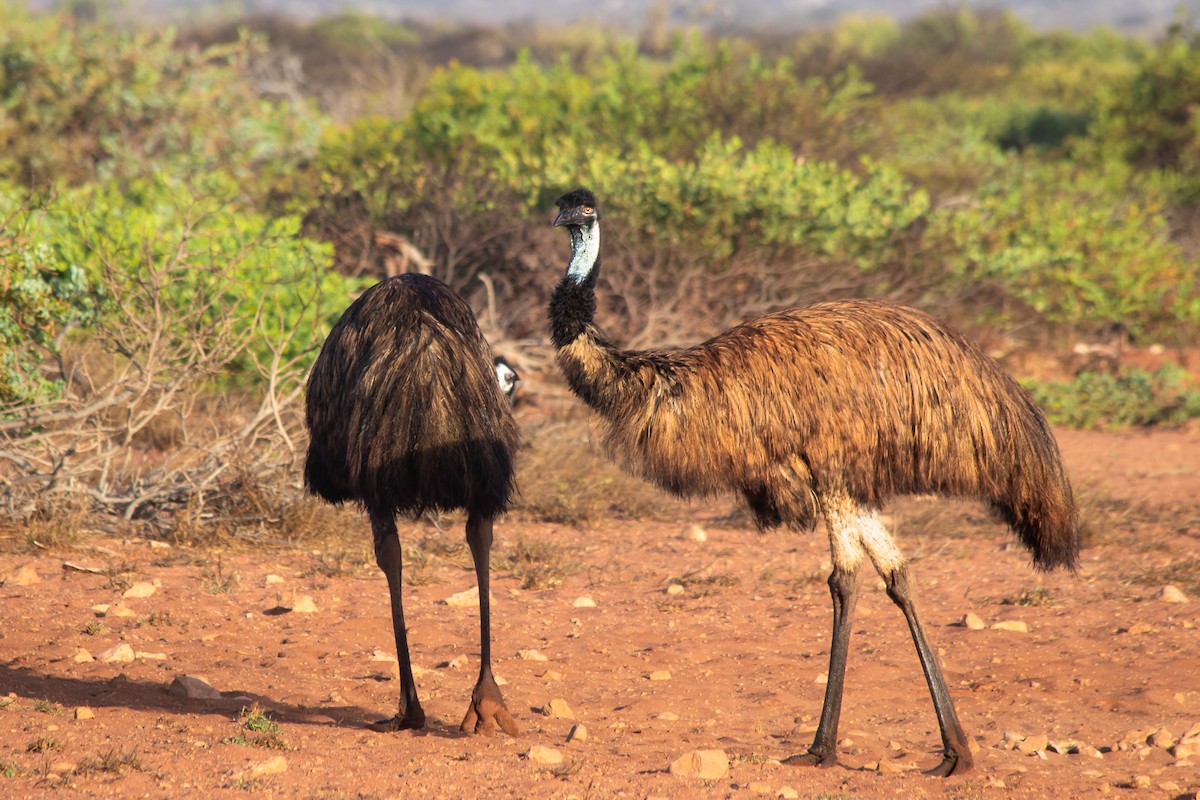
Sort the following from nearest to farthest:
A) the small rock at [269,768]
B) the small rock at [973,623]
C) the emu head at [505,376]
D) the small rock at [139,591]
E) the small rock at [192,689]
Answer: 1. the small rock at [269,768]
2. the small rock at [192,689]
3. the emu head at [505,376]
4. the small rock at [139,591]
5. the small rock at [973,623]

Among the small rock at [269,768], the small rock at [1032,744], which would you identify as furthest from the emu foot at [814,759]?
the small rock at [269,768]

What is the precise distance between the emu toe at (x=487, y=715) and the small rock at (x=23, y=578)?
248cm

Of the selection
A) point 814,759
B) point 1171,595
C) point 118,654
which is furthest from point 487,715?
point 1171,595

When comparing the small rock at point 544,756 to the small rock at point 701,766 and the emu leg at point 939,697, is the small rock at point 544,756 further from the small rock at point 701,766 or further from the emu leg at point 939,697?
the emu leg at point 939,697

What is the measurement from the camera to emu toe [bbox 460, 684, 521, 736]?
4387 millimetres

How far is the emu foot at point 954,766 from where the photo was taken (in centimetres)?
420

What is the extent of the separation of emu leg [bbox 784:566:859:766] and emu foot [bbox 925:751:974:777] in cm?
Result: 31

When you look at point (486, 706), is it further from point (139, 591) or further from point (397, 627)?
point (139, 591)

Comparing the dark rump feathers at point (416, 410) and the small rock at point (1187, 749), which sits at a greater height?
the dark rump feathers at point (416, 410)

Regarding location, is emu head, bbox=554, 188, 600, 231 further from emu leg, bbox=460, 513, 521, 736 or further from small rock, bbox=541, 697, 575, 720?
small rock, bbox=541, 697, 575, 720

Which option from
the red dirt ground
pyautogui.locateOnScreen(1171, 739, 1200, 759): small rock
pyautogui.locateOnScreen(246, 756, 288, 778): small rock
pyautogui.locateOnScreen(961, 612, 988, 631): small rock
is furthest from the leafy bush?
pyautogui.locateOnScreen(246, 756, 288, 778): small rock

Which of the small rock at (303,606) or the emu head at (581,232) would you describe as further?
the small rock at (303,606)

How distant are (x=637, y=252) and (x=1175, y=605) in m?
5.41

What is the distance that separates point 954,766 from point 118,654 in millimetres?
2978
